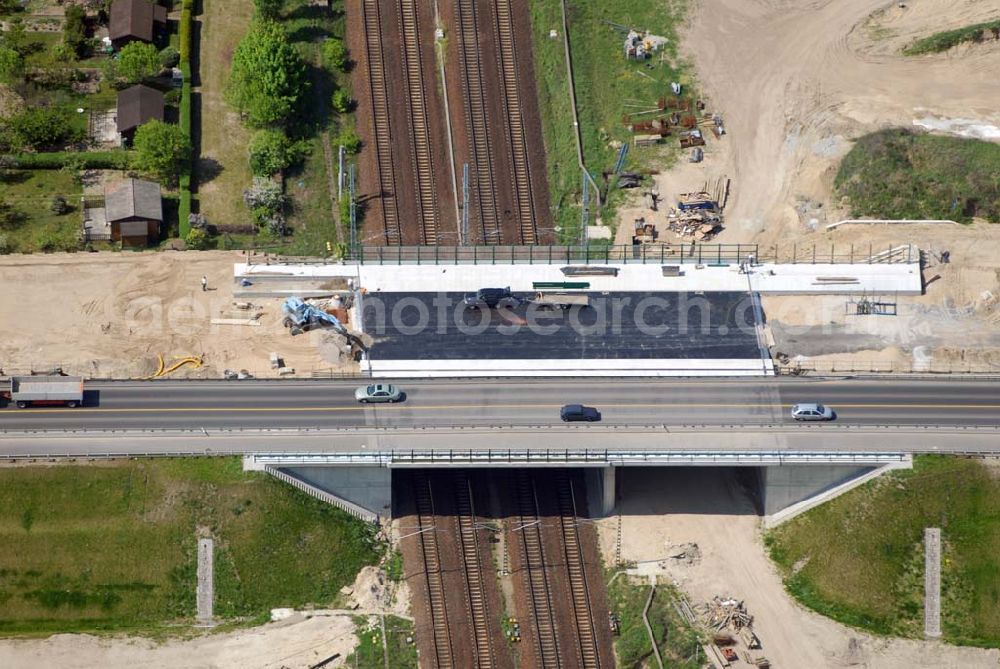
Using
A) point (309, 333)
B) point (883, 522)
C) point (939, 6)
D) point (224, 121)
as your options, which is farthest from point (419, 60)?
point (883, 522)

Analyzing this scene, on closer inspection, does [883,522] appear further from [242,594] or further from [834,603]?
[242,594]

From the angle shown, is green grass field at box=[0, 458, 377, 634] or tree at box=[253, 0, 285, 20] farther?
tree at box=[253, 0, 285, 20]

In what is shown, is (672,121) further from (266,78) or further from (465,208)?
(266,78)

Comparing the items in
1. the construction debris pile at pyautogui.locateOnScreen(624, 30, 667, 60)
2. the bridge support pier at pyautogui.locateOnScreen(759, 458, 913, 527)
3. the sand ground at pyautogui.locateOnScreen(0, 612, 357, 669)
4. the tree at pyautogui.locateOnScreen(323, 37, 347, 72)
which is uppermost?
the tree at pyautogui.locateOnScreen(323, 37, 347, 72)

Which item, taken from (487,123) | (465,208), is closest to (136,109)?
(465,208)

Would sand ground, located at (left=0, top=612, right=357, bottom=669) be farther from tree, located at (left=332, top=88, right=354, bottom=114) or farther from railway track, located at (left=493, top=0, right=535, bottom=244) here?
tree, located at (left=332, top=88, right=354, bottom=114)

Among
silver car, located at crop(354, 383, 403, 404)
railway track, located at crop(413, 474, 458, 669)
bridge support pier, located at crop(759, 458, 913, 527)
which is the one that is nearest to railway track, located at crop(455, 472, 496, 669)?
railway track, located at crop(413, 474, 458, 669)
